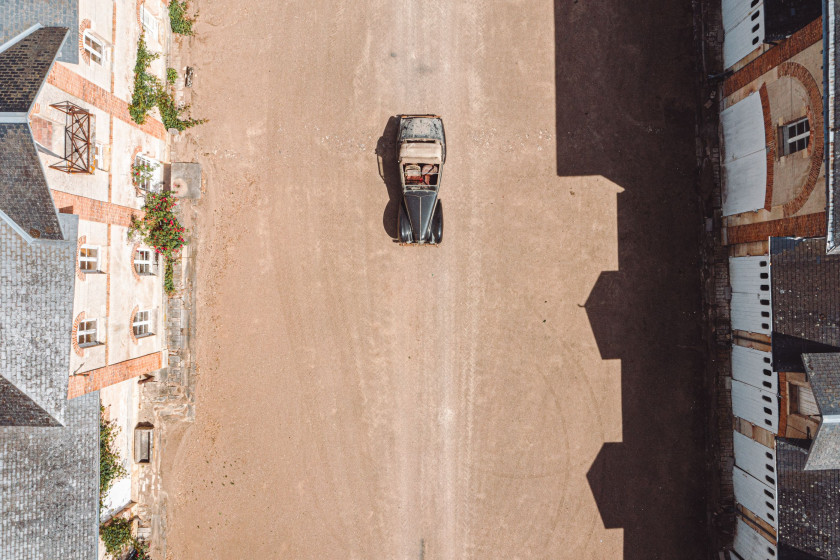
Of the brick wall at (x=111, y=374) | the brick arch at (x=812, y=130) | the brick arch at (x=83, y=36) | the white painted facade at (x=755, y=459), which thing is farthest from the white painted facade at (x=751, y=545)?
the brick arch at (x=83, y=36)

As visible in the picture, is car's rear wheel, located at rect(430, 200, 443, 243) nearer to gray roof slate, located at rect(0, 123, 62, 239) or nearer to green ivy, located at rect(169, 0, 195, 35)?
gray roof slate, located at rect(0, 123, 62, 239)

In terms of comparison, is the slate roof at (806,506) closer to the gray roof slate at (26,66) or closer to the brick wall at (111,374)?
the brick wall at (111,374)

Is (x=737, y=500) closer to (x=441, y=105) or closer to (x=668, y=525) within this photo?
(x=668, y=525)

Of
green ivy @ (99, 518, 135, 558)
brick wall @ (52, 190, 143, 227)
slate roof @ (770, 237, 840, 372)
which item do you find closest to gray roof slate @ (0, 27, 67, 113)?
brick wall @ (52, 190, 143, 227)

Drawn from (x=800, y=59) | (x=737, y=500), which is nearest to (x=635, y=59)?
(x=800, y=59)

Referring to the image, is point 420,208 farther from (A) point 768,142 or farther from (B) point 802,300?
(B) point 802,300

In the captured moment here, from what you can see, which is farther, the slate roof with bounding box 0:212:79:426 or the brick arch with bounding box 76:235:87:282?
the brick arch with bounding box 76:235:87:282
